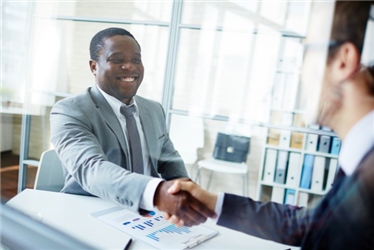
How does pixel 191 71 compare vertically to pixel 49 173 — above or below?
above

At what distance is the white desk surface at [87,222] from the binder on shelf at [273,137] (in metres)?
1.44

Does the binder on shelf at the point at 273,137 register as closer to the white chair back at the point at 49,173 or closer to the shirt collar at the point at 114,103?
the shirt collar at the point at 114,103

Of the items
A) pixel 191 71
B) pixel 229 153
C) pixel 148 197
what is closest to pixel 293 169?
pixel 229 153

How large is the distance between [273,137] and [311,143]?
0.90 ft

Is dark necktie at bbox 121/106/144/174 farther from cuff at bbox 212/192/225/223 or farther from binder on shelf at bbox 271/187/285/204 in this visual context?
binder on shelf at bbox 271/187/285/204

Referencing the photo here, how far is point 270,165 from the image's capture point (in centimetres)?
206

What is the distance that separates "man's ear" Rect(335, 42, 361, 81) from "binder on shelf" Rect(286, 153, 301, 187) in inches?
66.6

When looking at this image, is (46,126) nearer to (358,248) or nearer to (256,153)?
(256,153)

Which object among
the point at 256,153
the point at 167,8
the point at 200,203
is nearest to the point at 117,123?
the point at 200,203

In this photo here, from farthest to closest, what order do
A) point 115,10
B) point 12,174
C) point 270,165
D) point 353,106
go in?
1. point 12,174
2. point 270,165
3. point 115,10
4. point 353,106

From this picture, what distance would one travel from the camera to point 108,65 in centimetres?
102

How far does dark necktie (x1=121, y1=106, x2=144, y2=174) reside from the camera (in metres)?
1.01

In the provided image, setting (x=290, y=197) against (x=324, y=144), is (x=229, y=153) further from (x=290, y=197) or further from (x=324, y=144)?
(x=324, y=144)

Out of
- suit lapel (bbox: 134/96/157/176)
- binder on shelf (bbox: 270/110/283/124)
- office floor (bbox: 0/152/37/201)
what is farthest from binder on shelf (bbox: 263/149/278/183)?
office floor (bbox: 0/152/37/201)
